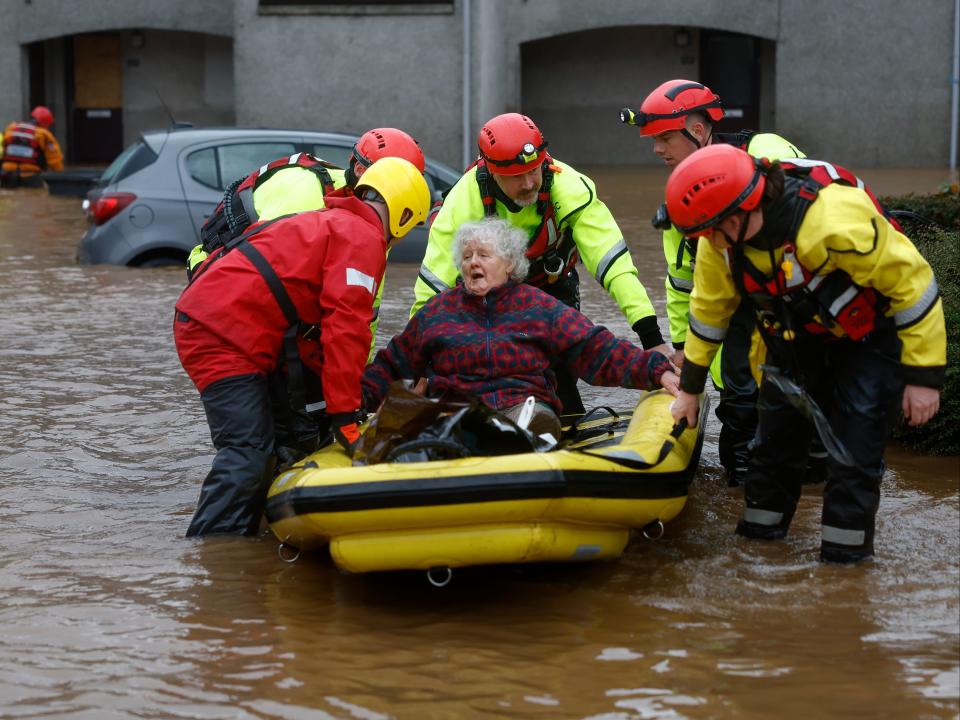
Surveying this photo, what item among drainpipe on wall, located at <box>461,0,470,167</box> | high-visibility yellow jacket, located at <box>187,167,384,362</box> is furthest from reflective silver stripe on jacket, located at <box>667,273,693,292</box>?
drainpipe on wall, located at <box>461,0,470,167</box>

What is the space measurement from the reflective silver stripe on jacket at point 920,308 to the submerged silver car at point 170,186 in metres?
8.27

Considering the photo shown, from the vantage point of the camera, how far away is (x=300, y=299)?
217 inches

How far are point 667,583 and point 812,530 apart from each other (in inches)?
36.7

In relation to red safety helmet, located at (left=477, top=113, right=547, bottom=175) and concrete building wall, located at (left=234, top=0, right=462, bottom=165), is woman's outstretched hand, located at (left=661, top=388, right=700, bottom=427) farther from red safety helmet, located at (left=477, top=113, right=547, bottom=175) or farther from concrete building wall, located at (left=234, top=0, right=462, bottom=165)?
concrete building wall, located at (left=234, top=0, right=462, bottom=165)

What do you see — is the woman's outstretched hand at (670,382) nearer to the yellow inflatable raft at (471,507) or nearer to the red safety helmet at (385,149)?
the yellow inflatable raft at (471,507)

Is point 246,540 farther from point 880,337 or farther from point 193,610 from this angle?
point 880,337

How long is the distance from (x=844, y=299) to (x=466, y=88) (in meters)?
17.0

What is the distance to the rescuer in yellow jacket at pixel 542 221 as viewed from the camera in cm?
616

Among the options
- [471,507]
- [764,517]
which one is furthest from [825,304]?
[471,507]

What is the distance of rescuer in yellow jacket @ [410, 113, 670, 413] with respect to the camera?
20.2ft

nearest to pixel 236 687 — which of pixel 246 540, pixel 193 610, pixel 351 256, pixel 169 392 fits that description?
pixel 193 610

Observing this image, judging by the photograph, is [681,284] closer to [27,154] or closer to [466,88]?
[466,88]

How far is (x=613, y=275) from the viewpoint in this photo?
6348mm

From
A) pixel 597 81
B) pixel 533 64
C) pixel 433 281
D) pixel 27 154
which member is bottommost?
pixel 433 281
